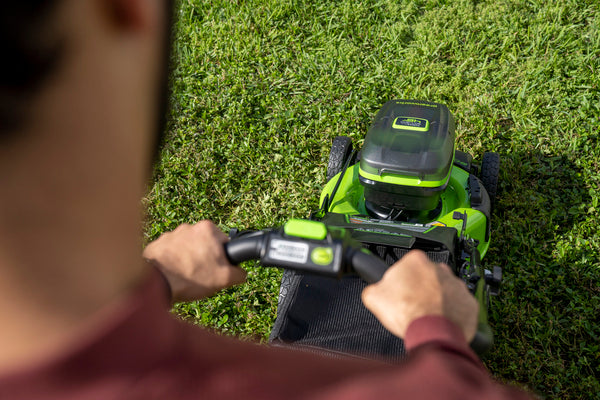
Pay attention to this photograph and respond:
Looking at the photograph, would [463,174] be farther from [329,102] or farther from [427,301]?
[427,301]

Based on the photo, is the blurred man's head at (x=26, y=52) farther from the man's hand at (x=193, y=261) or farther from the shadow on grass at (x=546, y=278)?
the shadow on grass at (x=546, y=278)

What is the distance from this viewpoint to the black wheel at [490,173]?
99.5 inches

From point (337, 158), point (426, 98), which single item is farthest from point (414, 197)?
point (426, 98)

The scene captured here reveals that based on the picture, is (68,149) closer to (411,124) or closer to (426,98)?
(411,124)

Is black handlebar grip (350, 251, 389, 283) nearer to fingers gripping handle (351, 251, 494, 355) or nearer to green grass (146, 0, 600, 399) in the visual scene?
fingers gripping handle (351, 251, 494, 355)

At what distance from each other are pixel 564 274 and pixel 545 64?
1.45m

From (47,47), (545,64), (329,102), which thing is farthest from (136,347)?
(545,64)

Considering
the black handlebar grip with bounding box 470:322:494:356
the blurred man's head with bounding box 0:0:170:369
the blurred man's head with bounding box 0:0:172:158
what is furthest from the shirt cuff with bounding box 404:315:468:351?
the blurred man's head with bounding box 0:0:172:158

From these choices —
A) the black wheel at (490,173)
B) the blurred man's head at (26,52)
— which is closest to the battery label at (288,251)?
the blurred man's head at (26,52)

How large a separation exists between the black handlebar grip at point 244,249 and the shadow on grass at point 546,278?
61.1 inches

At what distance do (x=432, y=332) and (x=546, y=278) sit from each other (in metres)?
1.96

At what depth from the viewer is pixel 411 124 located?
205 centimetres

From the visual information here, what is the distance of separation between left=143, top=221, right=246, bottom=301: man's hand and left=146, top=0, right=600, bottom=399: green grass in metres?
1.24

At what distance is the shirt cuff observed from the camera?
2.43 feet
